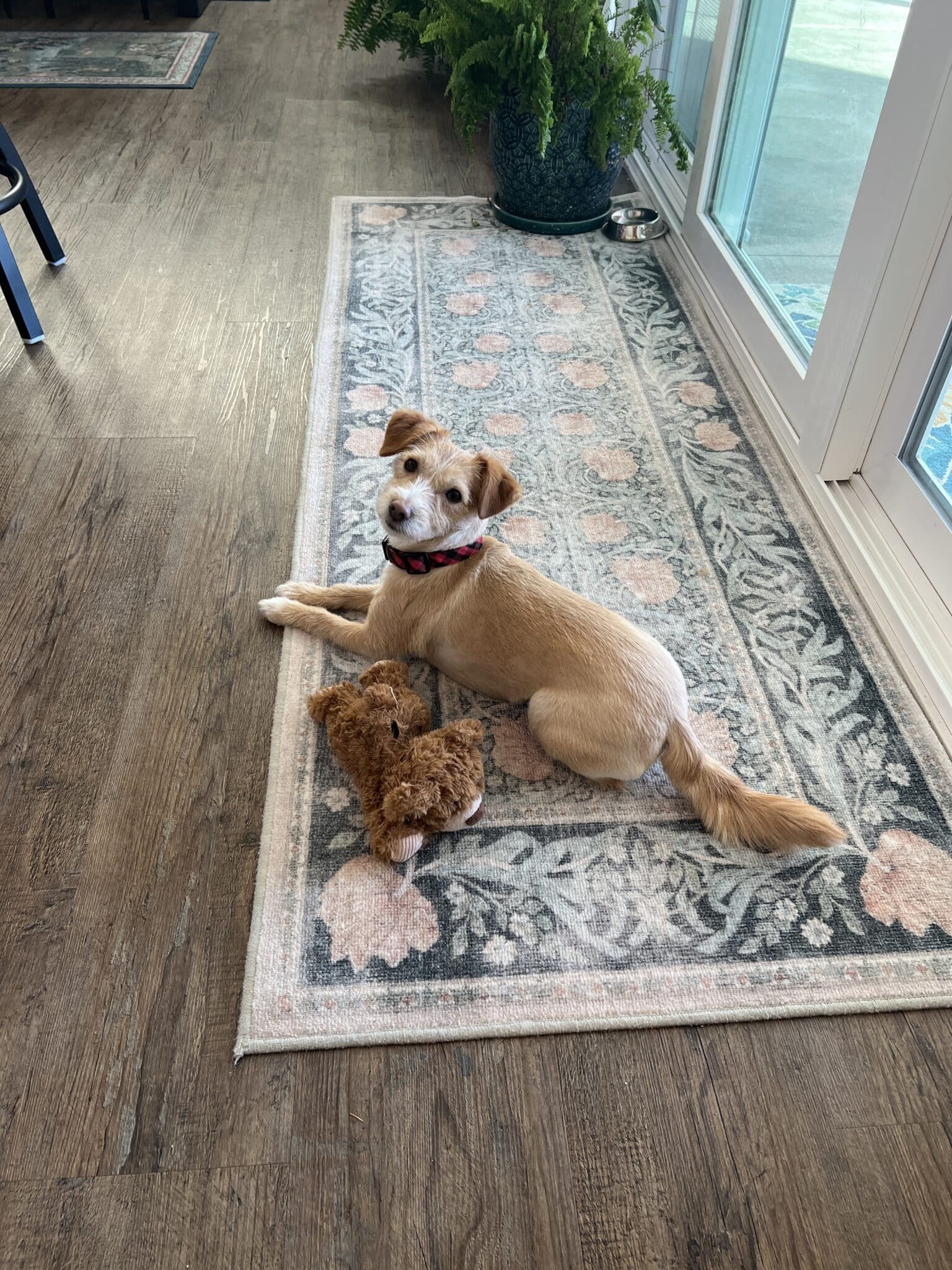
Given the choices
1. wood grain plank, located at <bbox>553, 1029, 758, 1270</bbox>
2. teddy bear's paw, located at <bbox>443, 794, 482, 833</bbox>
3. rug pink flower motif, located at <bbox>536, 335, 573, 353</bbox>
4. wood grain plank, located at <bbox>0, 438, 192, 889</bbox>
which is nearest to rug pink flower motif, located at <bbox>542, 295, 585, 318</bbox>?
rug pink flower motif, located at <bbox>536, 335, 573, 353</bbox>

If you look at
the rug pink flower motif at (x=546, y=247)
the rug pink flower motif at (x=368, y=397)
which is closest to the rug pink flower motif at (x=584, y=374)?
the rug pink flower motif at (x=368, y=397)

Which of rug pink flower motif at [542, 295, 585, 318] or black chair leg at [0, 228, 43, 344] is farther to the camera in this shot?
rug pink flower motif at [542, 295, 585, 318]

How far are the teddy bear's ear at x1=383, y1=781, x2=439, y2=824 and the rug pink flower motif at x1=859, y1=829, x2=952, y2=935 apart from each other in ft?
2.08

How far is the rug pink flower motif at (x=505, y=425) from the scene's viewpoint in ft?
6.91

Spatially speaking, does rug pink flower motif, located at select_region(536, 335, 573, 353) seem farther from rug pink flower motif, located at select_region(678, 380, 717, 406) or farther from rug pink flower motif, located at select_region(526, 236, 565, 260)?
rug pink flower motif, located at select_region(526, 236, 565, 260)

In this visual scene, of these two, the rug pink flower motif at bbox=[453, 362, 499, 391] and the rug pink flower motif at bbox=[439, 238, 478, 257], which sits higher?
the rug pink flower motif at bbox=[439, 238, 478, 257]

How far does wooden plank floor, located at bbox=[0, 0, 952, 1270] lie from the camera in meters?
→ 0.97

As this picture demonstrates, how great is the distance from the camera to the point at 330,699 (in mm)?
1400

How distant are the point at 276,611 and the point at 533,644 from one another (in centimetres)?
53

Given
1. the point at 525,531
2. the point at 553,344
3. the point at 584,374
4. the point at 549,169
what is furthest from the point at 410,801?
the point at 549,169

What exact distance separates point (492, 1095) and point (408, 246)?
2495 millimetres

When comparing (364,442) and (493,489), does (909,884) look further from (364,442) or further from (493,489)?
(364,442)

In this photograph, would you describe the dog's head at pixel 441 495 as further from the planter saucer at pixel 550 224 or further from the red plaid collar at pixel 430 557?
the planter saucer at pixel 550 224

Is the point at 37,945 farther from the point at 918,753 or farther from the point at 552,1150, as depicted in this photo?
the point at 918,753
